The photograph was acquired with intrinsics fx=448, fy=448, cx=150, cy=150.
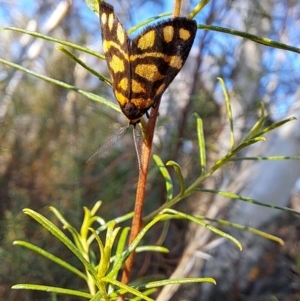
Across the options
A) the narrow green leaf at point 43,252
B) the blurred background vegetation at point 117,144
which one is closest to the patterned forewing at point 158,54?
the narrow green leaf at point 43,252

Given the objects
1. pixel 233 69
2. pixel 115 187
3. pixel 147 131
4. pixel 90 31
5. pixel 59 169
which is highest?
pixel 90 31

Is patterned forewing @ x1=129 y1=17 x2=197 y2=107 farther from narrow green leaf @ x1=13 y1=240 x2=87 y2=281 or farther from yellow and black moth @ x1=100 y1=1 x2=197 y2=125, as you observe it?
narrow green leaf @ x1=13 y1=240 x2=87 y2=281

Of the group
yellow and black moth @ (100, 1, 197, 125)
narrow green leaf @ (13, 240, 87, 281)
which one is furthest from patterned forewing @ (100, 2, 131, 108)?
narrow green leaf @ (13, 240, 87, 281)

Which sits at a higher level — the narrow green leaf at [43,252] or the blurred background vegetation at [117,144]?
the blurred background vegetation at [117,144]

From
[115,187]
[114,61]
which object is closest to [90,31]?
[115,187]

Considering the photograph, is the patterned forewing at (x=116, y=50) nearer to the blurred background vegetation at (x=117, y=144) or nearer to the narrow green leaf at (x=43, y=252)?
the narrow green leaf at (x=43, y=252)

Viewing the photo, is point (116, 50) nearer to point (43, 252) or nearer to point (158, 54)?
point (158, 54)

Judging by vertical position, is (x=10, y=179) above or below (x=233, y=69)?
below

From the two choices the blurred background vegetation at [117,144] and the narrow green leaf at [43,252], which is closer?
the narrow green leaf at [43,252]

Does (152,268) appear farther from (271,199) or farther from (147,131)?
(147,131)
